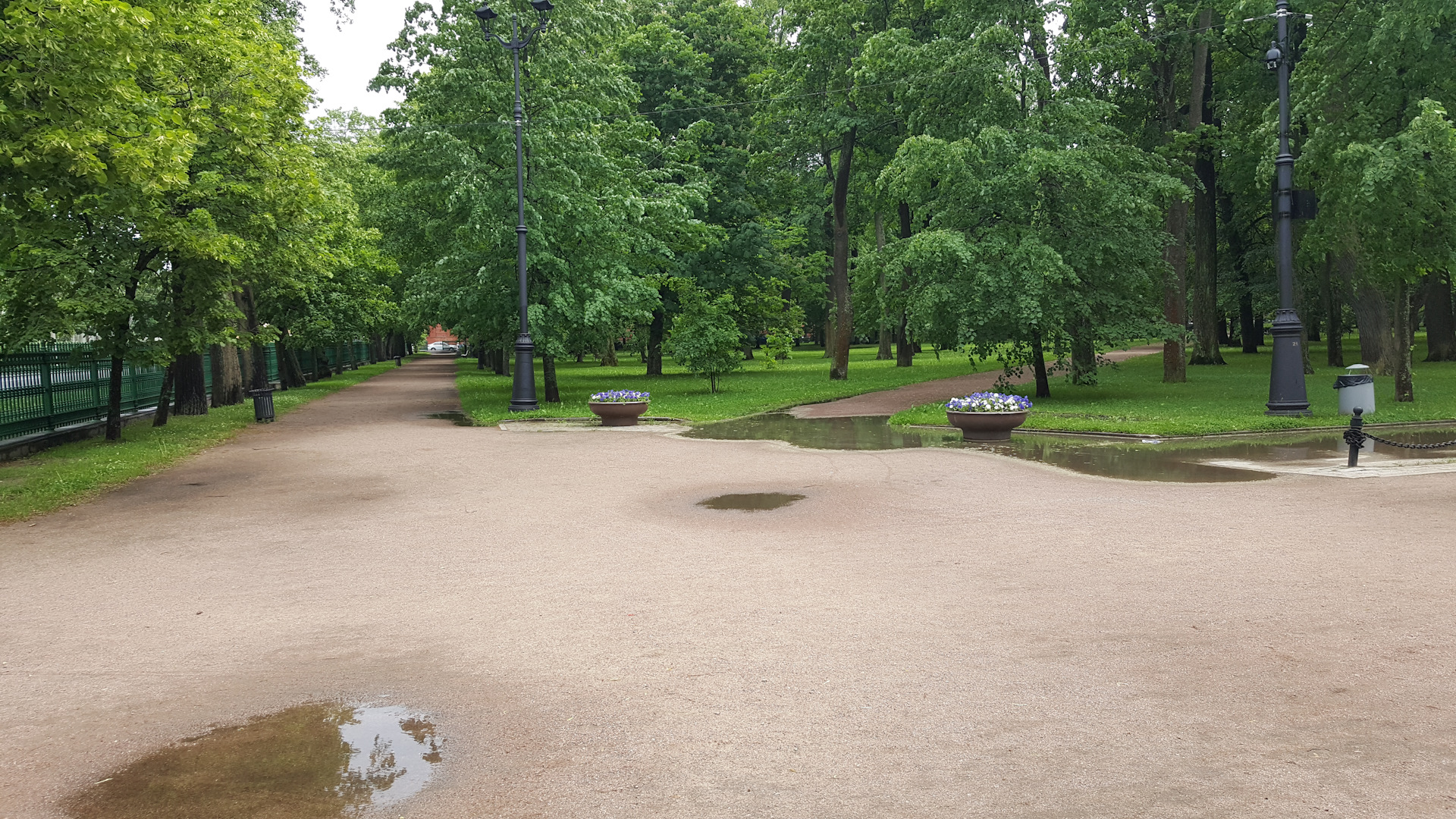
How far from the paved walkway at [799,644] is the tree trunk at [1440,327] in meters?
29.5

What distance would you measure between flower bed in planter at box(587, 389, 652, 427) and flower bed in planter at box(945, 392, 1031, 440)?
679 centimetres

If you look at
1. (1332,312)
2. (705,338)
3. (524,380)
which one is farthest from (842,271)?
(1332,312)

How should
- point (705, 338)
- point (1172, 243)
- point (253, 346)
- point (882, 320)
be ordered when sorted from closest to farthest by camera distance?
1. point (1172, 243)
2. point (253, 346)
3. point (705, 338)
4. point (882, 320)

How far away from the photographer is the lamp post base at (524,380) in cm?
2375

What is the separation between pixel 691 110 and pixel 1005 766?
124ft

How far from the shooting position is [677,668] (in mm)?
5613

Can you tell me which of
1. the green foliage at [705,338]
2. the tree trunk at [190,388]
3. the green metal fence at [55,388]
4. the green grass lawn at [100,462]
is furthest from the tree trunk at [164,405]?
the green foliage at [705,338]

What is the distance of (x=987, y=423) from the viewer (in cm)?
1638

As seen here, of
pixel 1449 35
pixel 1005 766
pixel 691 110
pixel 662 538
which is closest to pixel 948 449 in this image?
pixel 662 538

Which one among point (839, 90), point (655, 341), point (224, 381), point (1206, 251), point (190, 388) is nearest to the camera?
point (190, 388)

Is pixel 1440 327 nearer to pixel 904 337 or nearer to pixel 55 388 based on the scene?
pixel 904 337

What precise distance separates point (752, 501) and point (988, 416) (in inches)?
256

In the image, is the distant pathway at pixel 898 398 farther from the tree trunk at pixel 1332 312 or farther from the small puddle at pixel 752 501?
the small puddle at pixel 752 501

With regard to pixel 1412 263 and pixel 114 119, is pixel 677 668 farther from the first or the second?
pixel 1412 263
